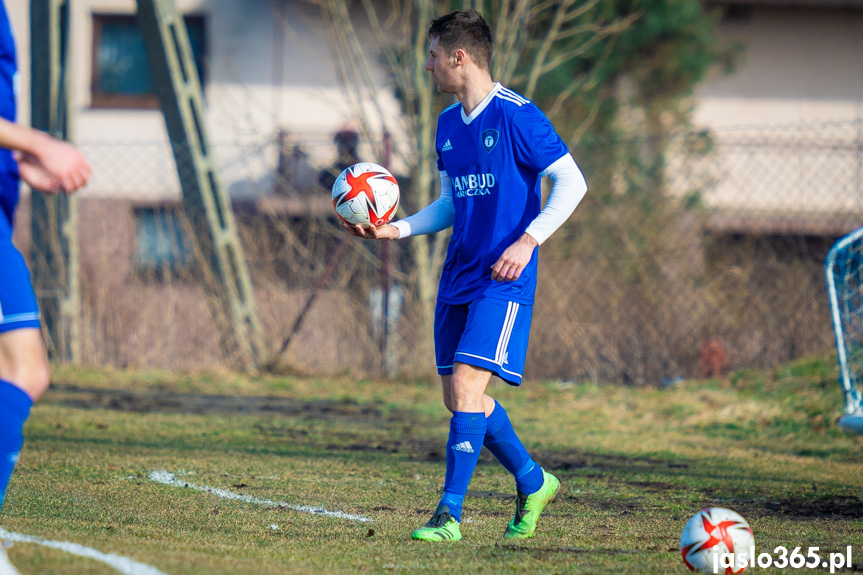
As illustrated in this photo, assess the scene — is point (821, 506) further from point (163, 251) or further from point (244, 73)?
point (244, 73)

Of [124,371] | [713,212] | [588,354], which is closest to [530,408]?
[588,354]

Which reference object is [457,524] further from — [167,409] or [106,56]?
[106,56]

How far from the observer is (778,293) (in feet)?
33.9

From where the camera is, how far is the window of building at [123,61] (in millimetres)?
17719

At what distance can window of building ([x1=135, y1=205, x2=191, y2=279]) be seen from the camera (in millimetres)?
11250

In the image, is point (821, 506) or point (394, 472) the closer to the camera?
point (821, 506)

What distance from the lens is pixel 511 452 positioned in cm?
416

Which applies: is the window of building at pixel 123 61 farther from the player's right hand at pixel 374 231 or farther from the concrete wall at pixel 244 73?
the player's right hand at pixel 374 231

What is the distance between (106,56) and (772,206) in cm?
1237

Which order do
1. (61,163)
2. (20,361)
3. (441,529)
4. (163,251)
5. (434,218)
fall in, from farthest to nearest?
(163,251) → (434,218) → (441,529) → (20,361) → (61,163)

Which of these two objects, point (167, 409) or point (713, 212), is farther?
point (713, 212)

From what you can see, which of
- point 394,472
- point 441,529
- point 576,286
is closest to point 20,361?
point 441,529

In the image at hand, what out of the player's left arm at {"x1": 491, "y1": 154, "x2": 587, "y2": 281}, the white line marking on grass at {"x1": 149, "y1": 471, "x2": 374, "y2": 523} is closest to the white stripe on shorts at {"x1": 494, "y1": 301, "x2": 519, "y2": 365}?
the player's left arm at {"x1": 491, "y1": 154, "x2": 587, "y2": 281}

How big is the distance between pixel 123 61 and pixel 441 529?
52.6ft
